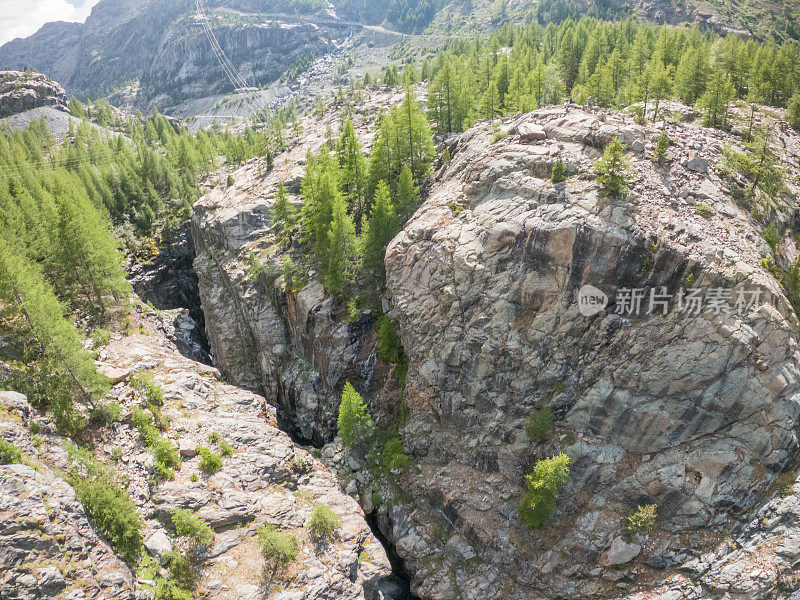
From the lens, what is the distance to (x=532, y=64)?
68500mm

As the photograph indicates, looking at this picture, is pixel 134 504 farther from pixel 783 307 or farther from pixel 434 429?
pixel 783 307

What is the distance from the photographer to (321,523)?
3045 centimetres

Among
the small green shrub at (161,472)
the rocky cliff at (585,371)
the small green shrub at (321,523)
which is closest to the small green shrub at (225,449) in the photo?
the small green shrub at (161,472)

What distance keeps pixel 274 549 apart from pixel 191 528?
547cm

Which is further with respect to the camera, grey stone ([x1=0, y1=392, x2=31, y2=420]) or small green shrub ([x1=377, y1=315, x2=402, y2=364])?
small green shrub ([x1=377, y1=315, x2=402, y2=364])

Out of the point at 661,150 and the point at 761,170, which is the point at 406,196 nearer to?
the point at 661,150

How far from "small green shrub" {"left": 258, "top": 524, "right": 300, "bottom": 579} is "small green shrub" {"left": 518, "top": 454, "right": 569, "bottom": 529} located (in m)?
18.3

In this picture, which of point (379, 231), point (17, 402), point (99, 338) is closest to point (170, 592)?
point (17, 402)

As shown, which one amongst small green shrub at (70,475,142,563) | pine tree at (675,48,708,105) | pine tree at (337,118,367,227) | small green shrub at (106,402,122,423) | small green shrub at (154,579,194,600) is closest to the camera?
small green shrub at (154,579,194,600)

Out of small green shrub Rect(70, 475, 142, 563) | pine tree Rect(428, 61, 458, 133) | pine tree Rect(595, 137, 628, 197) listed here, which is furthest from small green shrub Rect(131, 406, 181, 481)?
pine tree Rect(428, 61, 458, 133)

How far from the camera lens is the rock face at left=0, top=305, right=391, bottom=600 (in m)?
20.9

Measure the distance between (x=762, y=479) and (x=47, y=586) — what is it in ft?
143

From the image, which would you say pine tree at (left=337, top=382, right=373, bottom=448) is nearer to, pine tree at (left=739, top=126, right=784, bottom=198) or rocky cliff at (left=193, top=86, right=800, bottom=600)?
rocky cliff at (left=193, top=86, right=800, bottom=600)

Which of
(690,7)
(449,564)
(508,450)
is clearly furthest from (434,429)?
(690,7)
